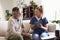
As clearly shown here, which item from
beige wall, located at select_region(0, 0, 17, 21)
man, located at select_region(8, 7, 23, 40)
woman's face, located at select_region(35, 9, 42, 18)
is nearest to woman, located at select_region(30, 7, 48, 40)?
woman's face, located at select_region(35, 9, 42, 18)

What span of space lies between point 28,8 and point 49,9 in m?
1.19

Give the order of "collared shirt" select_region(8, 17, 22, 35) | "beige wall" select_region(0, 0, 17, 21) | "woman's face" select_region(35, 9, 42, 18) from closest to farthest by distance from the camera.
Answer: "collared shirt" select_region(8, 17, 22, 35)
"woman's face" select_region(35, 9, 42, 18)
"beige wall" select_region(0, 0, 17, 21)

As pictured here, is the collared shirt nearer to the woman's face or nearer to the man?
the man

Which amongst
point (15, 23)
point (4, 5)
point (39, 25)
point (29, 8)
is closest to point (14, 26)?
point (15, 23)

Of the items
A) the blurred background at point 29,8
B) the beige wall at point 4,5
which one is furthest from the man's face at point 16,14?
the beige wall at point 4,5

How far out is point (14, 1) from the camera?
8.15 meters

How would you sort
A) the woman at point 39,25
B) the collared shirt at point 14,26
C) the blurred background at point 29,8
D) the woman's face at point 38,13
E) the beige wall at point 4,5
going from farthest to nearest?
the beige wall at point 4,5, the blurred background at point 29,8, the woman's face at point 38,13, the woman at point 39,25, the collared shirt at point 14,26

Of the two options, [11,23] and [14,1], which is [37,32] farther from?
[14,1]

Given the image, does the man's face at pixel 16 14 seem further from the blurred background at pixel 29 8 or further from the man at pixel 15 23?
the blurred background at pixel 29 8

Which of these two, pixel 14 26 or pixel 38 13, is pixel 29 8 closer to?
pixel 38 13

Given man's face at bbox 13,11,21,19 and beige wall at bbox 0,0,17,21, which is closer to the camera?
man's face at bbox 13,11,21,19

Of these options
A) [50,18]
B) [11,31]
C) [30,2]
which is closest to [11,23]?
[11,31]

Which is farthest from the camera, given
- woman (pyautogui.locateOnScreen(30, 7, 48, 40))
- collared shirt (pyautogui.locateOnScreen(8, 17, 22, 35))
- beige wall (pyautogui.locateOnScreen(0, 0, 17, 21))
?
beige wall (pyautogui.locateOnScreen(0, 0, 17, 21))

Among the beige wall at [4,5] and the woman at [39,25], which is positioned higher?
the beige wall at [4,5]
